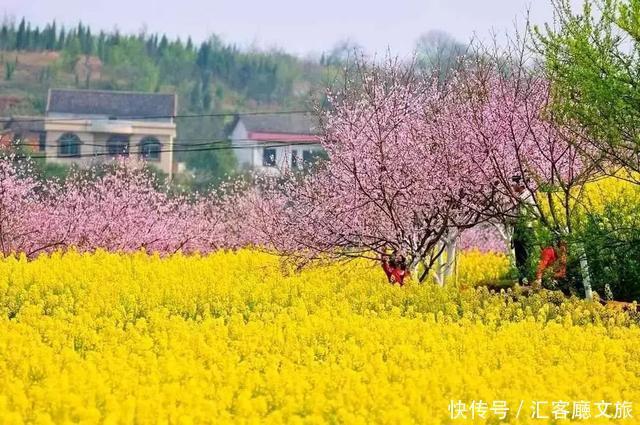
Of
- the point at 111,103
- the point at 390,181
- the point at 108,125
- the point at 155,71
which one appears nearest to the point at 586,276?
the point at 390,181

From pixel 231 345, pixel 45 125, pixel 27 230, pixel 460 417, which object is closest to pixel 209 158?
pixel 45 125

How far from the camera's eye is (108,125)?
77438 millimetres

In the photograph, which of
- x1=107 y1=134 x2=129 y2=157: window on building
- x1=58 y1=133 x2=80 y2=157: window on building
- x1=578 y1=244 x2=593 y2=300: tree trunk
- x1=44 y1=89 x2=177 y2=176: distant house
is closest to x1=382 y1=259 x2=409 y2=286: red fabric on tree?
x1=578 y1=244 x2=593 y2=300: tree trunk

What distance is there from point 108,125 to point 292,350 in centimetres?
6676

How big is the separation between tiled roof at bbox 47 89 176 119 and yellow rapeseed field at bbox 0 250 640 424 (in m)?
64.5

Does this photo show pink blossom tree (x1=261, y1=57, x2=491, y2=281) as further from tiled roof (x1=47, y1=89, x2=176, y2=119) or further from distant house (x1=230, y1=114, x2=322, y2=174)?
tiled roof (x1=47, y1=89, x2=176, y2=119)

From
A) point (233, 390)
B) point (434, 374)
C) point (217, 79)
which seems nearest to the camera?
point (233, 390)

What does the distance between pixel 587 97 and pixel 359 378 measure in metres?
7.37

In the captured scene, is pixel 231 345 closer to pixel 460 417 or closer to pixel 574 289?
pixel 460 417

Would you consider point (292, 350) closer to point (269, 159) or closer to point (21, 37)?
point (269, 159)

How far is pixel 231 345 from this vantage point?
505 inches

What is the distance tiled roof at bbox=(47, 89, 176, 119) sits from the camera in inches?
3319

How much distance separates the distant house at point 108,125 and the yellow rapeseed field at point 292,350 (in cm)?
5067

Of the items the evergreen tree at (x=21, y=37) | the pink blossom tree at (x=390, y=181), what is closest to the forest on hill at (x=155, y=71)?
the evergreen tree at (x=21, y=37)
